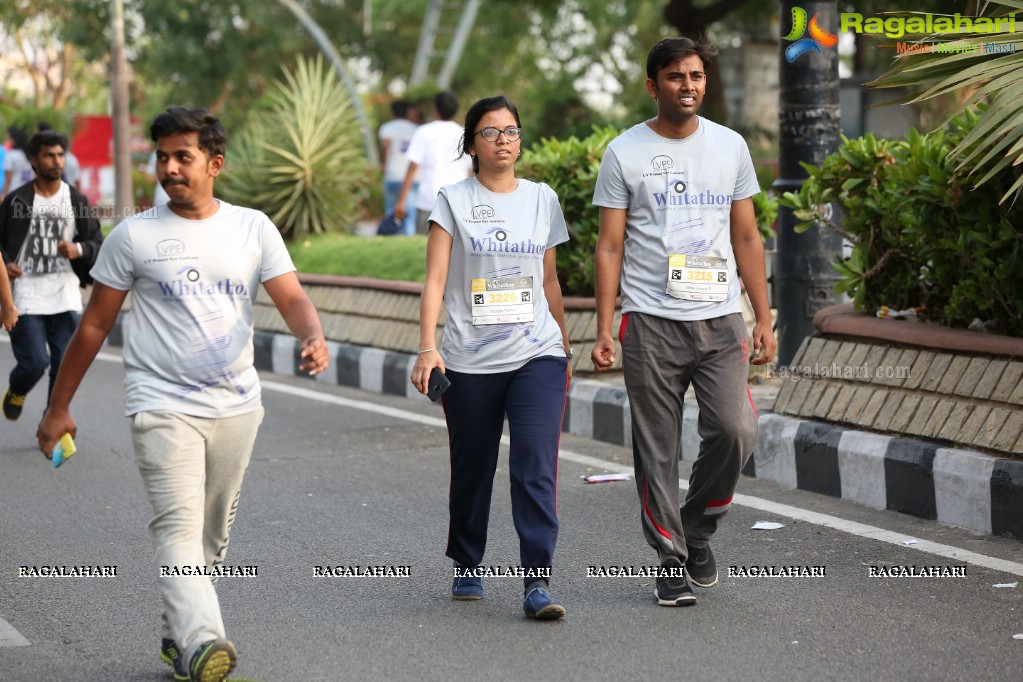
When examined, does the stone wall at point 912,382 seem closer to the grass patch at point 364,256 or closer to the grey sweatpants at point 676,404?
the grey sweatpants at point 676,404

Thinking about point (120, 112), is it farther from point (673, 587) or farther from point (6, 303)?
point (673, 587)

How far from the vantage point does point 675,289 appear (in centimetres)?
507

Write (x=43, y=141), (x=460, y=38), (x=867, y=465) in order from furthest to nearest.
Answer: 1. (x=460, y=38)
2. (x=43, y=141)
3. (x=867, y=465)

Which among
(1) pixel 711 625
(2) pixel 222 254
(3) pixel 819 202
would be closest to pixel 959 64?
(3) pixel 819 202

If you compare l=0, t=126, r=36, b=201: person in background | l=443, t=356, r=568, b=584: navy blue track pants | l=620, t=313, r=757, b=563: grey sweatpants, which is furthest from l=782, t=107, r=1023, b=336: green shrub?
l=0, t=126, r=36, b=201: person in background

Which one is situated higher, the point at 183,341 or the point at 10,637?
the point at 183,341

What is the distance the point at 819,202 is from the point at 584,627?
3.52 m

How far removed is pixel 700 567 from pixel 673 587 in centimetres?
25

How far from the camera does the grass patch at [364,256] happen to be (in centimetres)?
1178

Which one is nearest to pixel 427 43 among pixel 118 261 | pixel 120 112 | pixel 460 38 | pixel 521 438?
pixel 460 38

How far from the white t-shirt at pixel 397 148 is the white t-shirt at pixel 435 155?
2.81 m

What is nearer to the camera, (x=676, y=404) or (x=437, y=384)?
(x=437, y=384)

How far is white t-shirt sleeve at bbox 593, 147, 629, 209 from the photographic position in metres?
5.11

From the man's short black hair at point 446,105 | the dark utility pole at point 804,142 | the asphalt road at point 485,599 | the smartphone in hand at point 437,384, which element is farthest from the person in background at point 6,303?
the man's short black hair at point 446,105
